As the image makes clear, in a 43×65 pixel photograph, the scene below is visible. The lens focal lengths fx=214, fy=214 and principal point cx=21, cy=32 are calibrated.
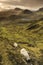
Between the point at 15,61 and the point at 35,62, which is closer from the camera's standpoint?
the point at 15,61

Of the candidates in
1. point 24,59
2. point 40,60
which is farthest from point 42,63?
point 24,59

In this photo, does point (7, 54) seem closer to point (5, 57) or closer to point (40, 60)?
point (5, 57)

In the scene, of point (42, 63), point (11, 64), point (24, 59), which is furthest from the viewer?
point (42, 63)

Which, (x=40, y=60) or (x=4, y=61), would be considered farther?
(x=40, y=60)

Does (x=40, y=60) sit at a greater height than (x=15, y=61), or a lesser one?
lesser

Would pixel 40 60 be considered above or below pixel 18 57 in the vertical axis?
below

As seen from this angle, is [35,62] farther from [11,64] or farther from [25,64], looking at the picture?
[11,64]

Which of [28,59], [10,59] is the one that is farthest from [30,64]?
[10,59]

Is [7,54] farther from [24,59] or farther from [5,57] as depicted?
[24,59]

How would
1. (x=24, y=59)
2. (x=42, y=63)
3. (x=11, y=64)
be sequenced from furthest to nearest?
(x=42, y=63)
(x=24, y=59)
(x=11, y=64)
